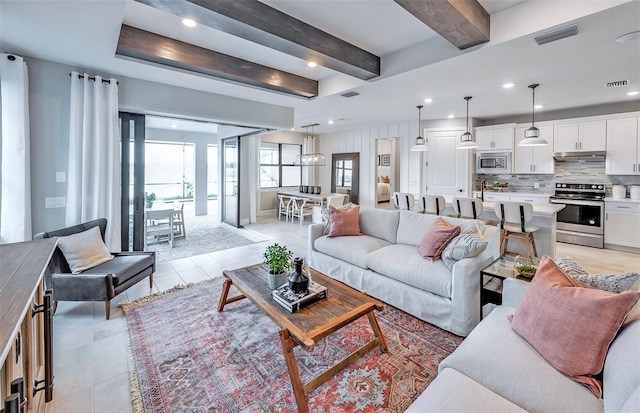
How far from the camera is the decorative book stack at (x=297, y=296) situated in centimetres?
207

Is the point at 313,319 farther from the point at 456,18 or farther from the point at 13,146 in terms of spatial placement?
the point at 13,146

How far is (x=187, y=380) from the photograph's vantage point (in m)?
1.98

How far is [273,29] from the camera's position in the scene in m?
2.42

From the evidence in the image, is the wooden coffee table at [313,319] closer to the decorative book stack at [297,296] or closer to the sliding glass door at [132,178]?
the decorative book stack at [297,296]

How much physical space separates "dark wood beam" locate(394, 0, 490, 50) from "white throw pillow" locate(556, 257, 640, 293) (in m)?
1.91


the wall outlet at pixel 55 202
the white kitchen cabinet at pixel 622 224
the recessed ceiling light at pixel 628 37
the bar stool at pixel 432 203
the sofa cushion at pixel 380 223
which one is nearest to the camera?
the recessed ceiling light at pixel 628 37

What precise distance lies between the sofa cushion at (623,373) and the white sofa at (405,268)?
114cm

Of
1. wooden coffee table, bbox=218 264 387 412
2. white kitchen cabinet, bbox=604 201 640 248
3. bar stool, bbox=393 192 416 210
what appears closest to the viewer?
wooden coffee table, bbox=218 264 387 412

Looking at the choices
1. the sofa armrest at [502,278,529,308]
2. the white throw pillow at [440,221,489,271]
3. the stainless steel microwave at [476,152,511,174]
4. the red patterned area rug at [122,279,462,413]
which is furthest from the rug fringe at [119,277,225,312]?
the stainless steel microwave at [476,152,511,174]

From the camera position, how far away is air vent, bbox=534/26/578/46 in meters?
2.37

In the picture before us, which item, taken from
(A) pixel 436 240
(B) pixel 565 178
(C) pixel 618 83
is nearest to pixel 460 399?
(A) pixel 436 240

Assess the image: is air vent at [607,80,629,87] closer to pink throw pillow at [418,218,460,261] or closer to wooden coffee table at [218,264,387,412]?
pink throw pillow at [418,218,460,261]

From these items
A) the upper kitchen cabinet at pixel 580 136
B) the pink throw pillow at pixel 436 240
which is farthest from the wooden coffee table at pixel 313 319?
the upper kitchen cabinet at pixel 580 136

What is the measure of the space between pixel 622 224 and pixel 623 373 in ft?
18.1
